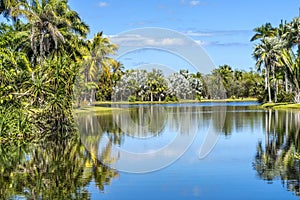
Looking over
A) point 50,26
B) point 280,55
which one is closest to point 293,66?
point 280,55

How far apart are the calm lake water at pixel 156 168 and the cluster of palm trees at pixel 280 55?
115 feet

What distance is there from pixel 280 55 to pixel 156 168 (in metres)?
50.8

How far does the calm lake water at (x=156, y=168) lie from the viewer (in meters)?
11.8

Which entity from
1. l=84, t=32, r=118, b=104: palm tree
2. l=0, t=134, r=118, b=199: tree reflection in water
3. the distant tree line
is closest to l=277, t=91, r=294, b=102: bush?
the distant tree line

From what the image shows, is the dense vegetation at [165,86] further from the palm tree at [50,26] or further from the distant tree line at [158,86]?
the palm tree at [50,26]

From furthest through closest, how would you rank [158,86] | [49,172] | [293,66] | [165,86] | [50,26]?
1. [158,86]
2. [165,86]
3. [293,66]
4. [50,26]
5. [49,172]

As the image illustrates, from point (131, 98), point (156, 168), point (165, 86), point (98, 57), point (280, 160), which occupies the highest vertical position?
point (98, 57)

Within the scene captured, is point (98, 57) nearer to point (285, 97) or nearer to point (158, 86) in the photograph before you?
point (158, 86)

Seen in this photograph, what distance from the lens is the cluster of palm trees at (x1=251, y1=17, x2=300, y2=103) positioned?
58.3 m

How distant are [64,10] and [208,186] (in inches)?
1418

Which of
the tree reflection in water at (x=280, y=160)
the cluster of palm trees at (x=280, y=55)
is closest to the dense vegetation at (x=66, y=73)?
the cluster of palm trees at (x=280, y=55)

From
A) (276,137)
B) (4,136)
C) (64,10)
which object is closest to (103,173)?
(4,136)

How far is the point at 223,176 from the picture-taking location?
543 inches

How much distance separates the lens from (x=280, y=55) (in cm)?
6347
